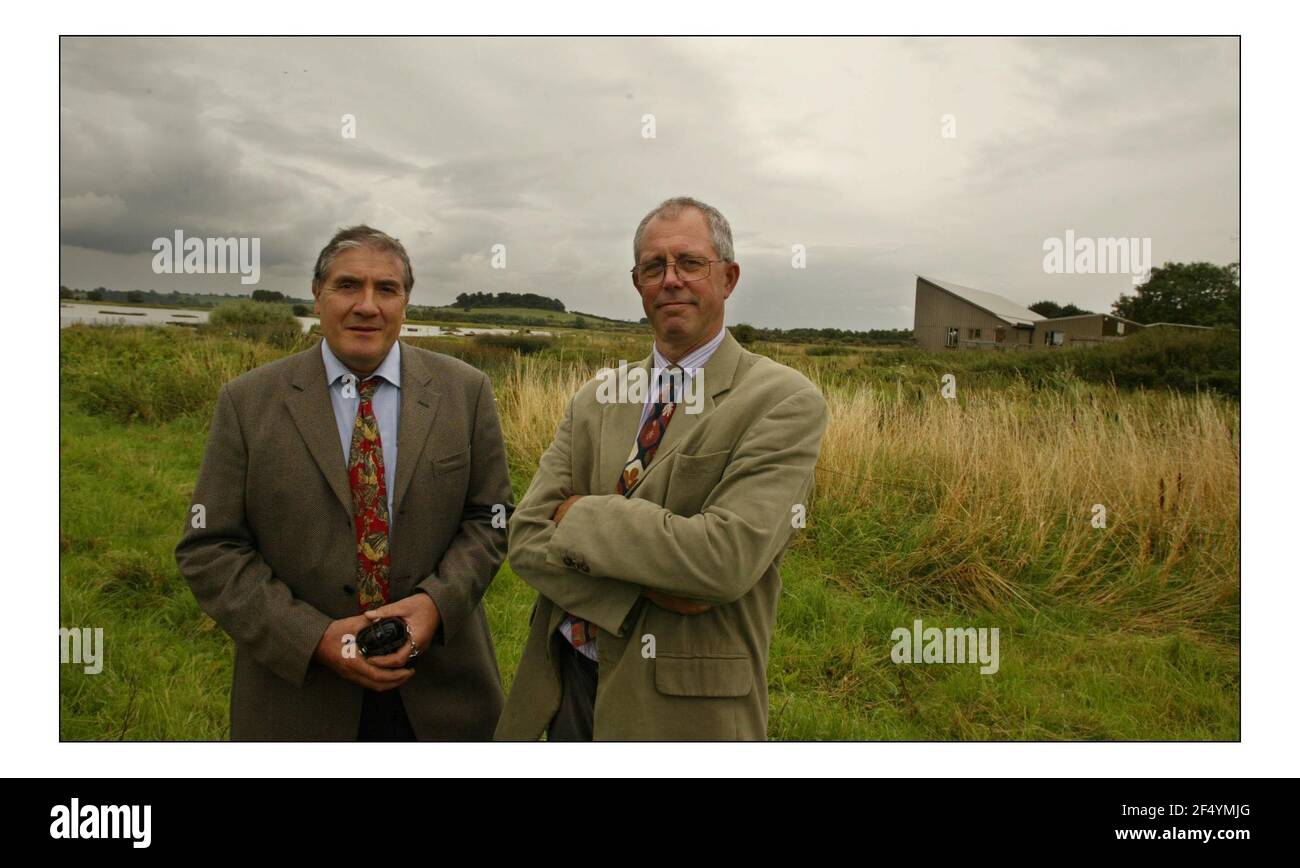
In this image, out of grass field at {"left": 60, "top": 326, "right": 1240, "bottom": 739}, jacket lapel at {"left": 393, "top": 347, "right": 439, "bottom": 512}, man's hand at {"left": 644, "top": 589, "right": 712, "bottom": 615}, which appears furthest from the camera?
→ grass field at {"left": 60, "top": 326, "right": 1240, "bottom": 739}

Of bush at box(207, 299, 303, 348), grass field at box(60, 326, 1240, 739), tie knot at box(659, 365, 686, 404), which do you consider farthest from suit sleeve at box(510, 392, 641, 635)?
bush at box(207, 299, 303, 348)

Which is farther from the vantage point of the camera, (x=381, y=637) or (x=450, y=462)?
(x=450, y=462)

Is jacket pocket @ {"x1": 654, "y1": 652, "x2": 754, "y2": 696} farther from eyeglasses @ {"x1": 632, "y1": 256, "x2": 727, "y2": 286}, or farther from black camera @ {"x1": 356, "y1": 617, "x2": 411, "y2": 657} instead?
eyeglasses @ {"x1": 632, "y1": 256, "x2": 727, "y2": 286}

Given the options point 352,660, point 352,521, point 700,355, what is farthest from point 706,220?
point 352,660

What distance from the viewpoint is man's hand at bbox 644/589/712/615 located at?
2100 millimetres

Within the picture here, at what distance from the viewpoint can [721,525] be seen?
1.99 metres

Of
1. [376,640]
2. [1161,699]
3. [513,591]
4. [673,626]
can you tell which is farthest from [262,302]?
[1161,699]

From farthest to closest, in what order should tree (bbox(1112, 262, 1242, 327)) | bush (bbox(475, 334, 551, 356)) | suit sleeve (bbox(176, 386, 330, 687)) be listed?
bush (bbox(475, 334, 551, 356)), tree (bbox(1112, 262, 1242, 327)), suit sleeve (bbox(176, 386, 330, 687))

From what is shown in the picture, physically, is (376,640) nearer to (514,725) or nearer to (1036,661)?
(514,725)

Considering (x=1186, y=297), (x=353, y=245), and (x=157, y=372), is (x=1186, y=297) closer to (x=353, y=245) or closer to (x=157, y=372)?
(x=353, y=245)

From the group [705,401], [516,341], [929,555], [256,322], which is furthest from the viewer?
[256,322]

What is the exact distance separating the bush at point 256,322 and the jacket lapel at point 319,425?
159 inches

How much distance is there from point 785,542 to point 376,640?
4.21ft

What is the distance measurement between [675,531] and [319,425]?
1.19m
